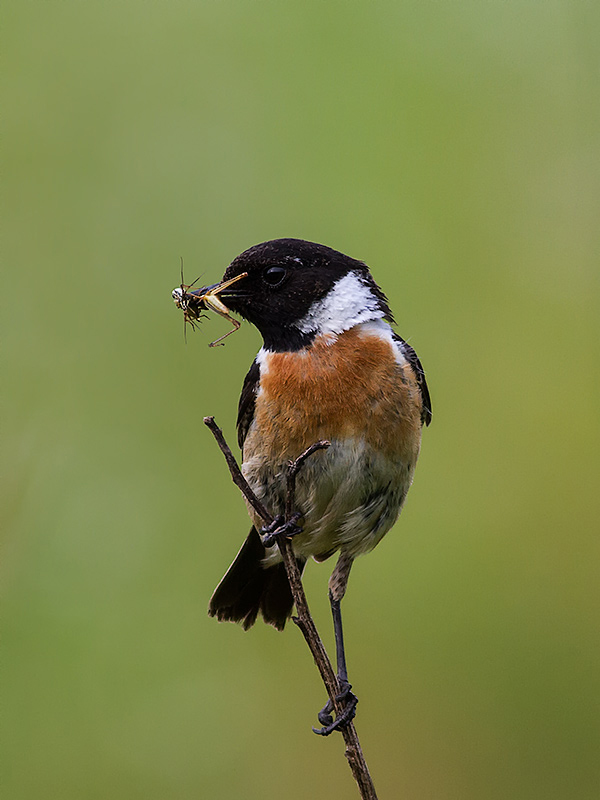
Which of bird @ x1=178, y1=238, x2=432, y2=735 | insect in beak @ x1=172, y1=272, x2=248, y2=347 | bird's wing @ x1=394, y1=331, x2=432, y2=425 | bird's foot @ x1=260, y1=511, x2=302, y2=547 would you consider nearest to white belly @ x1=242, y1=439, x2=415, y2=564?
bird @ x1=178, y1=238, x2=432, y2=735

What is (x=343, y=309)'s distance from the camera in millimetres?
3553

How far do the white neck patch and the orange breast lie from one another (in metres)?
0.05

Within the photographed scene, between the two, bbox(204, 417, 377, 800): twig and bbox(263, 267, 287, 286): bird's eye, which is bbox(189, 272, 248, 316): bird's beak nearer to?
bbox(263, 267, 287, 286): bird's eye

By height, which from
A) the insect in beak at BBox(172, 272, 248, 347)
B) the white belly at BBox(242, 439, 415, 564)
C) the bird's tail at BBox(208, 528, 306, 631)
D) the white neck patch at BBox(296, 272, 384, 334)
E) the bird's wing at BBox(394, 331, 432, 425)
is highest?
the insect in beak at BBox(172, 272, 248, 347)

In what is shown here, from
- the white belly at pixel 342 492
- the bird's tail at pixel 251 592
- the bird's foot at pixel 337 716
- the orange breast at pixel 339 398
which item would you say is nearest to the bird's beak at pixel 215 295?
the orange breast at pixel 339 398

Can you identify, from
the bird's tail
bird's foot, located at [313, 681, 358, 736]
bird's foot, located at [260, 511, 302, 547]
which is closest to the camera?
bird's foot, located at [260, 511, 302, 547]

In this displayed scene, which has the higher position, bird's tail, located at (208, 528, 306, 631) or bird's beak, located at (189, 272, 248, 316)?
bird's beak, located at (189, 272, 248, 316)

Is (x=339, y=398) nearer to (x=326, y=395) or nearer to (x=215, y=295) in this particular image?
(x=326, y=395)

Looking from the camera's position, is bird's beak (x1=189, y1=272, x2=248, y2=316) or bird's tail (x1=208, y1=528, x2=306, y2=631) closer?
bird's beak (x1=189, y1=272, x2=248, y2=316)

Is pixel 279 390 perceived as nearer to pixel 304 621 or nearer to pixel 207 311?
pixel 207 311

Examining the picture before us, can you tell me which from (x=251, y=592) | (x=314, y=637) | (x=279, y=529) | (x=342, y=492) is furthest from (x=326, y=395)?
(x=251, y=592)

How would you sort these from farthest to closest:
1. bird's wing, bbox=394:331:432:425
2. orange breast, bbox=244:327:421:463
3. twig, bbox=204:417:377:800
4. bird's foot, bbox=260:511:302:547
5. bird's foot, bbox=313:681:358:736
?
bird's wing, bbox=394:331:432:425, bird's foot, bbox=313:681:358:736, orange breast, bbox=244:327:421:463, bird's foot, bbox=260:511:302:547, twig, bbox=204:417:377:800

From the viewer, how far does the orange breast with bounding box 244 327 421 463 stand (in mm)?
3303

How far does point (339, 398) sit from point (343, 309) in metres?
0.42
